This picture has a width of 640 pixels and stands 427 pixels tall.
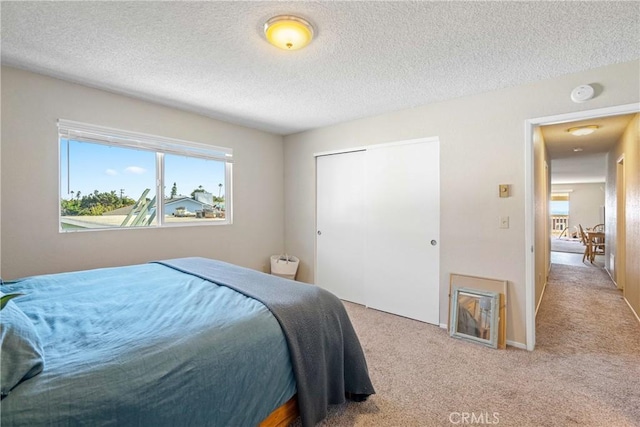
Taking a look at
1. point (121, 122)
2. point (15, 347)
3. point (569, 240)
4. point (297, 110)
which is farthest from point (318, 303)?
point (569, 240)

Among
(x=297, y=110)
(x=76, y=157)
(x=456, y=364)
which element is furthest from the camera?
(x=297, y=110)

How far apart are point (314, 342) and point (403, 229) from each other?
2.10 meters

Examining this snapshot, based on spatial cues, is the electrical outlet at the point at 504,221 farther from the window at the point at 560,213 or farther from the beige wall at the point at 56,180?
the window at the point at 560,213

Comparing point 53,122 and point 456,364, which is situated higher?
point 53,122

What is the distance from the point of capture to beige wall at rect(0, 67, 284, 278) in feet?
7.43

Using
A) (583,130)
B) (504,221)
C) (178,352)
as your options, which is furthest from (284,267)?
(583,130)

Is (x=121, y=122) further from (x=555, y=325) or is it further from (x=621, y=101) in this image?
(x=555, y=325)

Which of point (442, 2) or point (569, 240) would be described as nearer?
point (442, 2)

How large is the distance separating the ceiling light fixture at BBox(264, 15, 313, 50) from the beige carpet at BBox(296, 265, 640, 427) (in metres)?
2.28

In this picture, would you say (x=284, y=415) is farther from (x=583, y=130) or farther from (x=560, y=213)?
(x=560, y=213)

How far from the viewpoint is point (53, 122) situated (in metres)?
2.45

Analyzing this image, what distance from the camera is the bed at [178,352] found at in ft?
3.06

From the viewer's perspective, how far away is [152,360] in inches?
42.7

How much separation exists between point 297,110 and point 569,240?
39.2ft
